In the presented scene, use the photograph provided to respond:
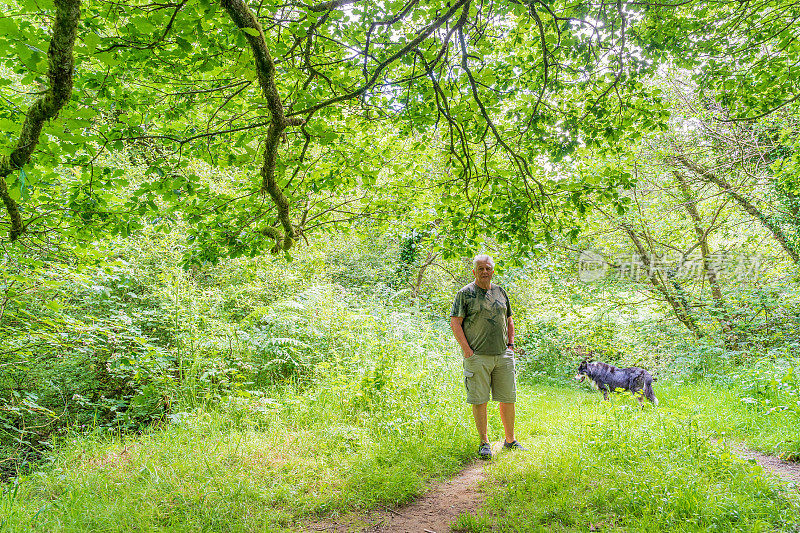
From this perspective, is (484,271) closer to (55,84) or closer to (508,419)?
(508,419)

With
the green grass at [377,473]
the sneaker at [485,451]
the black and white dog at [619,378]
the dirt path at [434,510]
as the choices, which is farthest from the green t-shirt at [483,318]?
the black and white dog at [619,378]

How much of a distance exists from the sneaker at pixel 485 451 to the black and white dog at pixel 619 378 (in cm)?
285

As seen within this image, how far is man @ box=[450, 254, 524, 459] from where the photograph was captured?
4285mm

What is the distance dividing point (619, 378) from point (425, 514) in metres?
4.72

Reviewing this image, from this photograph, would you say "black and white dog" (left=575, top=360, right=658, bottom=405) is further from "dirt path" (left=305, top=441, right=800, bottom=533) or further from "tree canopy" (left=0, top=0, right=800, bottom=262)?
"tree canopy" (left=0, top=0, right=800, bottom=262)

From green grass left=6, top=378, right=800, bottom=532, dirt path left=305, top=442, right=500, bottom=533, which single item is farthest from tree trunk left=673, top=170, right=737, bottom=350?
dirt path left=305, top=442, right=500, bottom=533

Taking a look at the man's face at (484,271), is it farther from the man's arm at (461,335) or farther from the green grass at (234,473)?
the green grass at (234,473)

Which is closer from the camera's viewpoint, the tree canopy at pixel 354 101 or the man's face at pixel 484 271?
the tree canopy at pixel 354 101

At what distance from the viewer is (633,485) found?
3.04 metres

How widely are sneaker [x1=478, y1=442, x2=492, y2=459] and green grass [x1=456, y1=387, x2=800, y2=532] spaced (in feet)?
0.59

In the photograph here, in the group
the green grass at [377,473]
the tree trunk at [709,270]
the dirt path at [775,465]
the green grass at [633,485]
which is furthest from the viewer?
the tree trunk at [709,270]

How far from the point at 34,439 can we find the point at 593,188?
7.64m

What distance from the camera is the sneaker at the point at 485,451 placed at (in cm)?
414

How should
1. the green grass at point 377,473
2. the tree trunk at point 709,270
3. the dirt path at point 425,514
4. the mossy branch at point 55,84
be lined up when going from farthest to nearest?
1. the tree trunk at point 709,270
2. the dirt path at point 425,514
3. the green grass at point 377,473
4. the mossy branch at point 55,84
